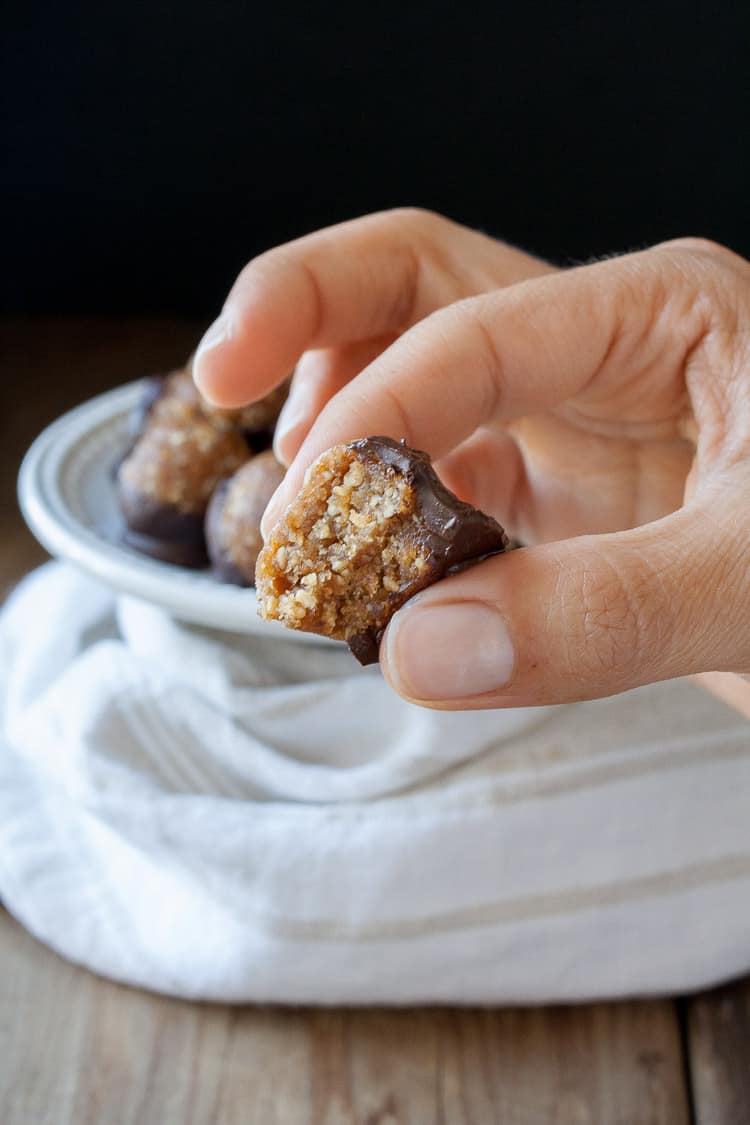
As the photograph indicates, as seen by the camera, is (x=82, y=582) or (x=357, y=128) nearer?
(x=82, y=582)

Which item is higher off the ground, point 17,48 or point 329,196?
point 17,48

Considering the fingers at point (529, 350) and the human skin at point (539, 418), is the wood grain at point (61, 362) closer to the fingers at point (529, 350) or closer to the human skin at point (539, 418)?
the human skin at point (539, 418)

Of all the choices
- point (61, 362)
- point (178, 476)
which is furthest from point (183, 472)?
point (61, 362)

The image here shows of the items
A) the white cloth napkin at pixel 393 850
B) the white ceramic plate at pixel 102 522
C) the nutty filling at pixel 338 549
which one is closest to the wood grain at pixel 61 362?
the white ceramic plate at pixel 102 522

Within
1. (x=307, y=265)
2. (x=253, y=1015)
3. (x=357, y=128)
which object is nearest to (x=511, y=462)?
(x=307, y=265)

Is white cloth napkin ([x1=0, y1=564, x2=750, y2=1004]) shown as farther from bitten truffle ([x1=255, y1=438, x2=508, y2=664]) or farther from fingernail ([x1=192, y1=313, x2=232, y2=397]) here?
bitten truffle ([x1=255, y1=438, x2=508, y2=664])

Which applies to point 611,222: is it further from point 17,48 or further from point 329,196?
point 17,48
